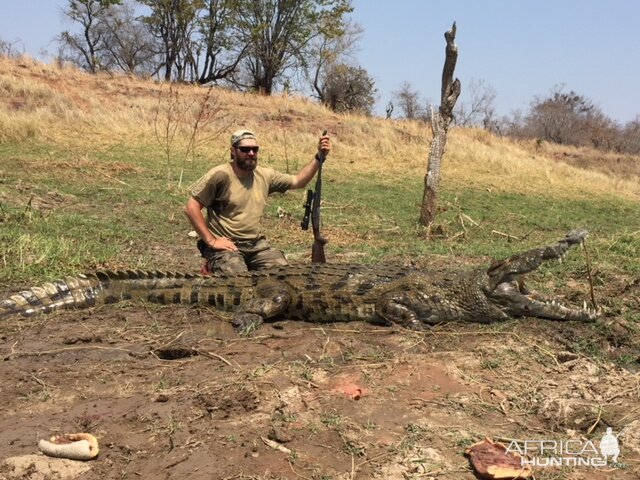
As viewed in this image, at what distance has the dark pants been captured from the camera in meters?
5.05

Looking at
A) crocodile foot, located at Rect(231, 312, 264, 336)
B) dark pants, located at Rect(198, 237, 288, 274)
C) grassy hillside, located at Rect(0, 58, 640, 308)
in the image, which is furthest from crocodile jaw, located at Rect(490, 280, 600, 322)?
dark pants, located at Rect(198, 237, 288, 274)

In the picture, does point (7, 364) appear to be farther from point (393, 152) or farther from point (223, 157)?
point (393, 152)

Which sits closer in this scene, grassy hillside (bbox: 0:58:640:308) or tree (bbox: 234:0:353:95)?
grassy hillside (bbox: 0:58:640:308)

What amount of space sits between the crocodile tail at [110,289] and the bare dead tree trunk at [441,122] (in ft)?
17.7

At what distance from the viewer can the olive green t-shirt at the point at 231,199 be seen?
16.7 ft

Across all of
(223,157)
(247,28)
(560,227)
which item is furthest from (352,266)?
(247,28)

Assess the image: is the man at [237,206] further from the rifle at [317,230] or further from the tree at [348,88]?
the tree at [348,88]

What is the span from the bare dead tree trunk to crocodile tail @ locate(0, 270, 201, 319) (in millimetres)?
5389

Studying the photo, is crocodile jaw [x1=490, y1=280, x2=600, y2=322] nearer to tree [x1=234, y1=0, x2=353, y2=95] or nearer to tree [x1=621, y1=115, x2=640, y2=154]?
tree [x1=234, y1=0, x2=353, y2=95]

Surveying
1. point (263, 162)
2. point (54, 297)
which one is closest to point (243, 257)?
point (54, 297)

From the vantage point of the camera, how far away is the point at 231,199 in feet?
17.0

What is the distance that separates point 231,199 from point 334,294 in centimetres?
138

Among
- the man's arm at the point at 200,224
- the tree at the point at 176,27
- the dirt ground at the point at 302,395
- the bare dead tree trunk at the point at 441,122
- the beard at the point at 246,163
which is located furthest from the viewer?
the tree at the point at 176,27

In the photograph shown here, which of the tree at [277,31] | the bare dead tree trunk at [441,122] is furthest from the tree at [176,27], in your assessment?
the bare dead tree trunk at [441,122]
